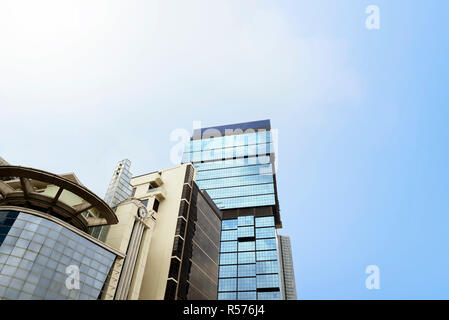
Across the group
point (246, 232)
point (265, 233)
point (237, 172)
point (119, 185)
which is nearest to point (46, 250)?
point (119, 185)

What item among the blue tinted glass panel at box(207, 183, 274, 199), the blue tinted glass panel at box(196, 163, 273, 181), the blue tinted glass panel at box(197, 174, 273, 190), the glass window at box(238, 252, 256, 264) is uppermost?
the blue tinted glass panel at box(196, 163, 273, 181)

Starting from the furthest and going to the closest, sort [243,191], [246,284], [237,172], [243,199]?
[237,172], [243,191], [243,199], [246,284]

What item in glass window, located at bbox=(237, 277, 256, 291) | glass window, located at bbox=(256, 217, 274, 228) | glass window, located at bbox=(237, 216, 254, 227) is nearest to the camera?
glass window, located at bbox=(237, 277, 256, 291)

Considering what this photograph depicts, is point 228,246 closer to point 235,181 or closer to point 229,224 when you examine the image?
point 229,224

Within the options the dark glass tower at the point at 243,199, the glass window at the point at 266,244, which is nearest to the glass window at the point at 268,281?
the dark glass tower at the point at 243,199

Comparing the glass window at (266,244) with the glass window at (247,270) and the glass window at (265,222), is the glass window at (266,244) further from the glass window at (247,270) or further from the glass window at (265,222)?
the glass window at (247,270)

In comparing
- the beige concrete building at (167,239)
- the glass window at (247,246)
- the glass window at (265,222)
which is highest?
the glass window at (265,222)

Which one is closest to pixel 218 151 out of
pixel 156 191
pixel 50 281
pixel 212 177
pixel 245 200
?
pixel 212 177

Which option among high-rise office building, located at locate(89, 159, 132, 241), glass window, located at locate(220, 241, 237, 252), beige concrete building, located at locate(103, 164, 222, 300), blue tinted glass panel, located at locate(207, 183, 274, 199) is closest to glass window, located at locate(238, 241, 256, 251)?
glass window, located at locate(220, 241, 237, 252)

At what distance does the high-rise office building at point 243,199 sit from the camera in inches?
4729

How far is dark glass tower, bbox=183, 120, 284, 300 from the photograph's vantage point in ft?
394

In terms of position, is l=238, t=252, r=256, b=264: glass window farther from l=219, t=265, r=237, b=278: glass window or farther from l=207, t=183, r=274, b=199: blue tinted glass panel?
l=207, t=183, r=274, b=199: blue tinted glass panel

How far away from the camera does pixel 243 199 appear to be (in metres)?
142

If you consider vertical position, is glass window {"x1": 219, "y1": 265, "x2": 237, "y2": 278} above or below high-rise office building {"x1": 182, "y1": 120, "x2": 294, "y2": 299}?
below
